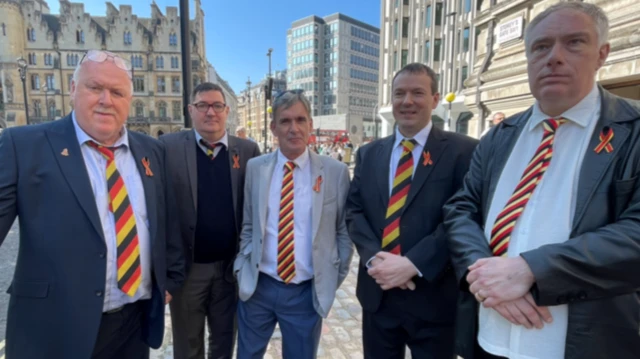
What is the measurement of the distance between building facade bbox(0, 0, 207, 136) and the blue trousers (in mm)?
60750

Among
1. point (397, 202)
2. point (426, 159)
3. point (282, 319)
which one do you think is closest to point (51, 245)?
point (282, 319)

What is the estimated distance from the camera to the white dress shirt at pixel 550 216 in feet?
4.68

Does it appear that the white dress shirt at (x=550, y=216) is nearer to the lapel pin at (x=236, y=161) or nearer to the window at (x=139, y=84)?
the lapel pin at (x=236, y=161)

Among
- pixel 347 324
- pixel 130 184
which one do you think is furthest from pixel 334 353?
pixel 130 184

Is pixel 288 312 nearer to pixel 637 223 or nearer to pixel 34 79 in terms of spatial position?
pixel 637 223

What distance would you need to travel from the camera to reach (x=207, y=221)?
9.36 feet

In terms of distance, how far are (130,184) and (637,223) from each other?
8.60ft

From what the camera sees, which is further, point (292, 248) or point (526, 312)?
point (292, 248)

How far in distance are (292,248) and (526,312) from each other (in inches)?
62.4

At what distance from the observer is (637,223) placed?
1.28 meters

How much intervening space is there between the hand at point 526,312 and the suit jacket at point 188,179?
7.05 feet

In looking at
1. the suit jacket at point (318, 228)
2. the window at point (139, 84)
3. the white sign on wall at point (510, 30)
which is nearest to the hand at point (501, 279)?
the suit jacket at point (318, 228)

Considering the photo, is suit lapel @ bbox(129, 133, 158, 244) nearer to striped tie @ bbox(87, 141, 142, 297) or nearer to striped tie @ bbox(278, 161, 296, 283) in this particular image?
striped tie @ bbox(87, 141, 142, 297)

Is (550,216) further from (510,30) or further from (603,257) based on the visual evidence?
(510,30)
